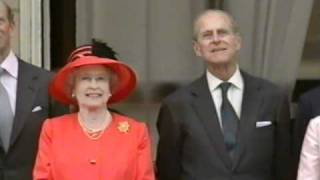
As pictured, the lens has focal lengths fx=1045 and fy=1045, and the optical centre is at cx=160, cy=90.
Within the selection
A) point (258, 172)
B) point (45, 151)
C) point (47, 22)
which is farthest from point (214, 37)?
point (47, 22)

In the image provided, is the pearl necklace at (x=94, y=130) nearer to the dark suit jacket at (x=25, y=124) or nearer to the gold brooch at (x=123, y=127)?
the gold brooch at (x=123, y=127)

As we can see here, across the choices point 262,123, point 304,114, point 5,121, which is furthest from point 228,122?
point 5,121

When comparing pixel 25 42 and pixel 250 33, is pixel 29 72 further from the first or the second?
pixel 250 33

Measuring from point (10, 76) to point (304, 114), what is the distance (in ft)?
4.10

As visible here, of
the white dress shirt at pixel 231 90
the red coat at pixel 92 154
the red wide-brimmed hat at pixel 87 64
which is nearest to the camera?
the red coat at pixel 92 154

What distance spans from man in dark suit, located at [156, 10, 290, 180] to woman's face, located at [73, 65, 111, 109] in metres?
0.39

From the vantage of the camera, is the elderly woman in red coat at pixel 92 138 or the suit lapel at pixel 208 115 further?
the suit lapel at pixel 208 115

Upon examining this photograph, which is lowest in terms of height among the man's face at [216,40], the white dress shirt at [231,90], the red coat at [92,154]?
the red coat at [92,154]

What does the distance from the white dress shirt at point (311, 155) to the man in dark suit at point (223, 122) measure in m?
0.24

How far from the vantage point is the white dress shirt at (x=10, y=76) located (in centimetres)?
435

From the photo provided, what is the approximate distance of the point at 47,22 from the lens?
5258 mm

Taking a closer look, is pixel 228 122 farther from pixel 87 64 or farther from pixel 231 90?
pixel 87 64

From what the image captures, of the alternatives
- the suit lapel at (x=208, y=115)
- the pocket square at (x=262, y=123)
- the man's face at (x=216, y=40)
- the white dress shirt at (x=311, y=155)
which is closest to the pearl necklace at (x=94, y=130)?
the suit lapel at (x=208, y=115)

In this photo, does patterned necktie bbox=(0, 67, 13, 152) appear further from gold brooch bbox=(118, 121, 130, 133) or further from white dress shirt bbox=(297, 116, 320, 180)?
white dress shirt bbox=(297, 116, 320, 180)
